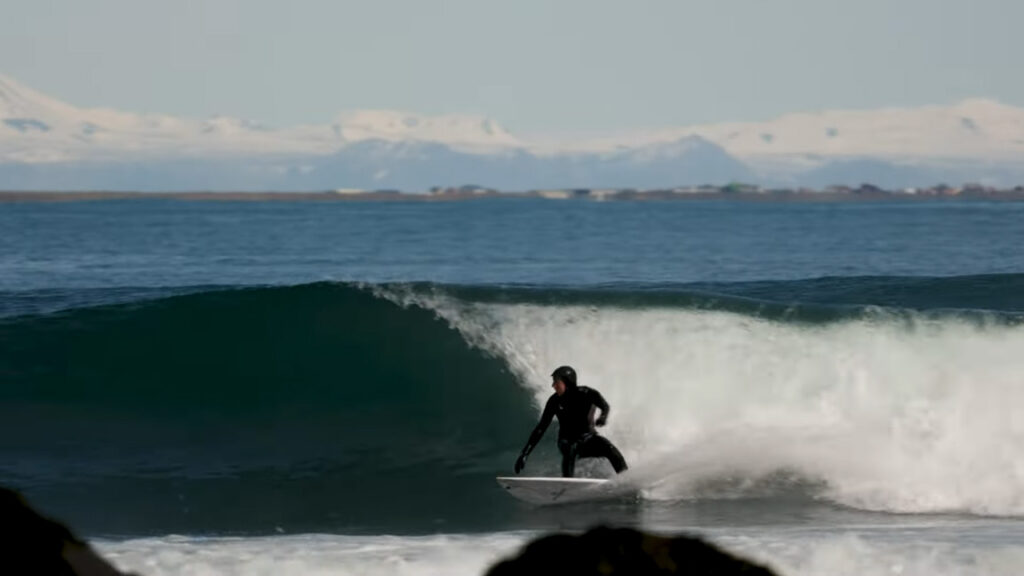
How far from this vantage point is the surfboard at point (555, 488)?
47.5 ft

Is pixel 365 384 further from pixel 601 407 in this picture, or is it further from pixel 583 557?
pixel 583 557

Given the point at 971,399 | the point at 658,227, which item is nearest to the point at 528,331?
the point at 971,399

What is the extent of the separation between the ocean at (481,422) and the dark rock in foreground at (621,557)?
16.9 ft

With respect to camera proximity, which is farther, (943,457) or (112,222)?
(112,222)

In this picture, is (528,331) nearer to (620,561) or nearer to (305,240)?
(620,561)

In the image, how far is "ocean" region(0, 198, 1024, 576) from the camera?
13.9 metres

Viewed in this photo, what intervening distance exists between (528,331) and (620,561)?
1390cm

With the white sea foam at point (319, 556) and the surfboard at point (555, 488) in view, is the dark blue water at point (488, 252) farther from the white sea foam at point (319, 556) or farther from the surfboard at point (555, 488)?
the white sea foam at point (319, 556)

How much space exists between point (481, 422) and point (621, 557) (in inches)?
510

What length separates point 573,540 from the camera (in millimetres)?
6395

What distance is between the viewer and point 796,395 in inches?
735

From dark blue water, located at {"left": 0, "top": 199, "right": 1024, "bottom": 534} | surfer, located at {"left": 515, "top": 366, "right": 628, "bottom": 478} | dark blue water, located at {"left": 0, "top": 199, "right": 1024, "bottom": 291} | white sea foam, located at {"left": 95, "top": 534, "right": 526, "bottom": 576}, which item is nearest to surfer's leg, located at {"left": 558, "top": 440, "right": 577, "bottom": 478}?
surfer, located at {"left": 515, "top": 366, "right": 628, "bottom": 478}

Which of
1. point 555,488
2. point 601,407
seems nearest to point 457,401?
point 555,488

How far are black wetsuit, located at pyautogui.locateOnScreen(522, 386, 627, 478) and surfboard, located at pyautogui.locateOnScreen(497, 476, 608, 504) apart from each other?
107mm
